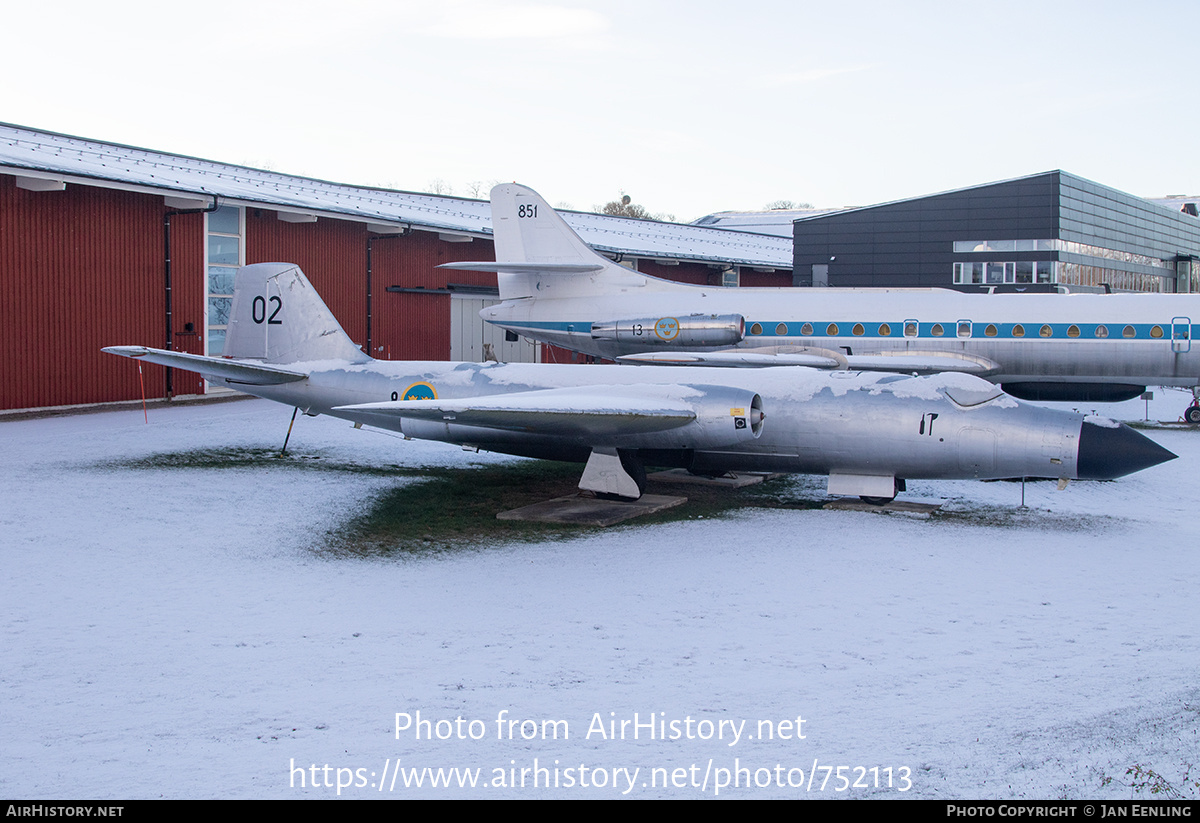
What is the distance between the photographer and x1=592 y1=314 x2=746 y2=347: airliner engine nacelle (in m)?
20.7

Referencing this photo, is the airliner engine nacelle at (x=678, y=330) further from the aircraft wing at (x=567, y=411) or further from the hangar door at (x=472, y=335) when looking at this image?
the hangar door at (x=472, y=335)

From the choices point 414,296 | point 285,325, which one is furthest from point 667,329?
point 414,296

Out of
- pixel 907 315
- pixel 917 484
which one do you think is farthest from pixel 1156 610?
pixel 907 315

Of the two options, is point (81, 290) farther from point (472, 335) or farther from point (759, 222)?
point (759, 222)

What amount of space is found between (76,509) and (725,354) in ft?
39.3

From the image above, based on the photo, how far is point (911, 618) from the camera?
8062 millimetres

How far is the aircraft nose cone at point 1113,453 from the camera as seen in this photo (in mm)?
11156

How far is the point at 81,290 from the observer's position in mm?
22125

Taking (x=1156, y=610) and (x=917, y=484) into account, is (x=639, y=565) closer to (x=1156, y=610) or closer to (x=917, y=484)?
(x=1156, y=610)

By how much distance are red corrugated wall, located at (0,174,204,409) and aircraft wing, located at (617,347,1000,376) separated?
40.3 ft

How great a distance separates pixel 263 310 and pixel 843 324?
1194 centimetres

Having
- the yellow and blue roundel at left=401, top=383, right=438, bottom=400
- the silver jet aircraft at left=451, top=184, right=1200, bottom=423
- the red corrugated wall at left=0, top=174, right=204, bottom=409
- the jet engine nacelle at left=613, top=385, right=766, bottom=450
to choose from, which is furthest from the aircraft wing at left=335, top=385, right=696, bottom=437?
the red corrugated wall at left=0, top=174, right=204, bottom=409

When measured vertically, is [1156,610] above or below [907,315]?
below
